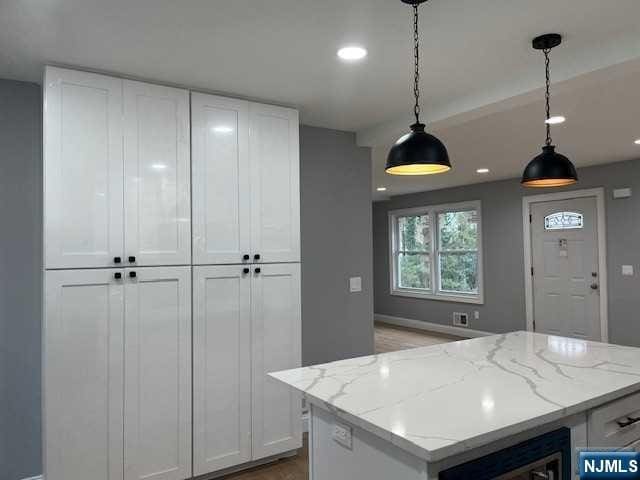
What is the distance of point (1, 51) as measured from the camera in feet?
7.45

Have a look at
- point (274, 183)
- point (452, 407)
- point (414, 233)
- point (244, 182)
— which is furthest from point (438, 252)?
point (452, 407)

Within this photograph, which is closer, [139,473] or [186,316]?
[139,473]

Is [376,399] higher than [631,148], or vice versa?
[631,148]

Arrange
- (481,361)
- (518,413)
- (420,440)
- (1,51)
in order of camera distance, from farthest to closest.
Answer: (1,51), (481,361), (518,413), (420,440)

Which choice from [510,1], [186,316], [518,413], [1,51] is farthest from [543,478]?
[1,51]

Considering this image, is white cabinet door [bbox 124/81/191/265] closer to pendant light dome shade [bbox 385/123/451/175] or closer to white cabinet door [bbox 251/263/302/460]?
white cabinet door [bbox 251/263/302/460]

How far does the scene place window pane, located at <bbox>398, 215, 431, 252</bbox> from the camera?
8430 mm

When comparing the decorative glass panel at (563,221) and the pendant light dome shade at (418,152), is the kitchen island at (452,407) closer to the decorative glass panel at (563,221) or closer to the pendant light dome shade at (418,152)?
the pendant light dome shade at (418,152)

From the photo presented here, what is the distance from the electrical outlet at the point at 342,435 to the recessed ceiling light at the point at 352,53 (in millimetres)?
1754

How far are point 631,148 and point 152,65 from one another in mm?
4838

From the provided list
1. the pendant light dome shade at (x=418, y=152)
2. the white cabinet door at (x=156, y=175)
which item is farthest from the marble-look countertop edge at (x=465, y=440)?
the white cabinet door at (x=156, y=175)

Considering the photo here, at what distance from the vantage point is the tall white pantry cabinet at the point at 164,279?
2.42 metres

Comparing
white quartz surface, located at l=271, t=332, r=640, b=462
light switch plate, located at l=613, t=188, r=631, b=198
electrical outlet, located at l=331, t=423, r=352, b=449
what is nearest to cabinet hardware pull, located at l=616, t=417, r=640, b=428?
white quartz surface, located at l=271, t=332, r=640, b=462

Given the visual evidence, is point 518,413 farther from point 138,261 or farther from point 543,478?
point 138,261
